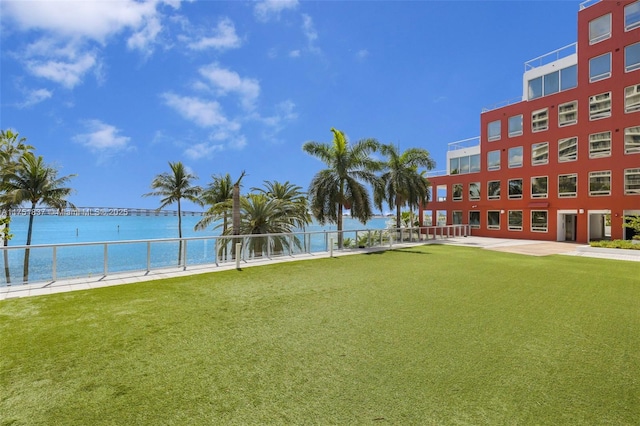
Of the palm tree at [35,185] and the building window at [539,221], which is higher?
the palm tree at [35,185]

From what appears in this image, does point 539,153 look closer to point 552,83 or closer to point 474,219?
point 552,83

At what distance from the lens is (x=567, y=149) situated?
77.2 ft

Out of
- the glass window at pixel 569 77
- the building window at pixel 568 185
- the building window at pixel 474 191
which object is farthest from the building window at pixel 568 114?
the building window at pixel 474 191

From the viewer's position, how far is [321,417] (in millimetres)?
2920

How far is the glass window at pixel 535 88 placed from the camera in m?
25.8

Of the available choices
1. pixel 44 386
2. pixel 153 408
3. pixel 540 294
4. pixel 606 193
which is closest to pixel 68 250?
pixel 44 386

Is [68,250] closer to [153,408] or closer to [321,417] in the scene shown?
[153,408]

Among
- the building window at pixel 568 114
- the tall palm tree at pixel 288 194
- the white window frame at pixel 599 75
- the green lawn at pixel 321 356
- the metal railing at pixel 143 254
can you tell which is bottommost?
the green lawn at pixel 321 356

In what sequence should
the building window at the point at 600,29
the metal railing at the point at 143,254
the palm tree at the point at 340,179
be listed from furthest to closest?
the building window at the point at 600,29
the palm tree at the point at 340,179
the metal railing at the point at 143,254

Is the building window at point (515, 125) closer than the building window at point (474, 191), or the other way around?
the building window at point (515, 125)

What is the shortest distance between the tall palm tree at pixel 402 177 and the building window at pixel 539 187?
335 inches

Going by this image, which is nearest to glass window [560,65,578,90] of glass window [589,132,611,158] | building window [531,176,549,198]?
glass window [589,132,611,158]

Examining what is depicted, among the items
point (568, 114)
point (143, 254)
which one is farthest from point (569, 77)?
point (143, 254)

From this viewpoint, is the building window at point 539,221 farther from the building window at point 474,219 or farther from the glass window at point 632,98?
the glass window at point 632,98
